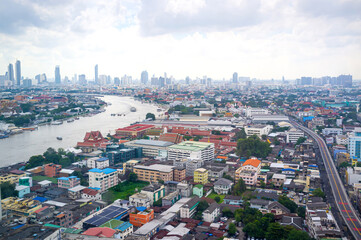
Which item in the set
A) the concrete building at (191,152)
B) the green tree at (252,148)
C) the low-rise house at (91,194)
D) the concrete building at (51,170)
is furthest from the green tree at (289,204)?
the concrete building at (51,170)

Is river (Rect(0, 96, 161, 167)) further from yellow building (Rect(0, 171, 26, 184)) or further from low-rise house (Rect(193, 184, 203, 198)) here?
low-rise house (Rect(193, 184, 203, 198))

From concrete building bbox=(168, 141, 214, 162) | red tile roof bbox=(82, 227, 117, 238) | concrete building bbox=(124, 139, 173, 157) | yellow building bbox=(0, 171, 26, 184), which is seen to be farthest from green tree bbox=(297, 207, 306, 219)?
yellow building bbox=(0, 171, 26, 184)

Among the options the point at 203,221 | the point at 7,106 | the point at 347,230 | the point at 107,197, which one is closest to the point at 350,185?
the point at 347,230

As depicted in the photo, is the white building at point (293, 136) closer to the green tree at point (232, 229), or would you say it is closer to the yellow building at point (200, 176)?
the yellow building at point (200, 176)

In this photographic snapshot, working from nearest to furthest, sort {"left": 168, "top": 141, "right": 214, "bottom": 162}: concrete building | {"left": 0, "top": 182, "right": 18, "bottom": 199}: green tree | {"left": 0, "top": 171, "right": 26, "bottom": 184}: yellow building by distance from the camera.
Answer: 1. {"left": 0, "top": 182, "right": 18, "bottom": 199}: green tree
2. {"left": 0, "top": 171, "right": 26, "bottom": 184}: yellow building
3. {"left": 168, "top": 141, "right": 214, "bottom": 162}: concrete building

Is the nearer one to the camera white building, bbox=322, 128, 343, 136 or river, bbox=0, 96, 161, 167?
river, bbox=0, 96, 161, 167

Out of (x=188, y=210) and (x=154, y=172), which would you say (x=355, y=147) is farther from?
(x=188, y=210)
